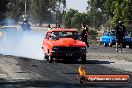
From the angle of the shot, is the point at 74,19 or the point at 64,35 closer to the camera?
the point at 64,35

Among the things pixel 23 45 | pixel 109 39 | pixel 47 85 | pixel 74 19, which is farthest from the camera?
pixel 74 19

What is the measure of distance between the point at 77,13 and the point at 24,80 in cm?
5877

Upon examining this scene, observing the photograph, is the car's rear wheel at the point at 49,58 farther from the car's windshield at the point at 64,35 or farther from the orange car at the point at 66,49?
the car's windshield at the point at 64,35

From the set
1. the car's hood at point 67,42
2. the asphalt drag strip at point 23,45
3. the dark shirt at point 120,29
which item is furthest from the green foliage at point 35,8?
the car's hood at point 67,42

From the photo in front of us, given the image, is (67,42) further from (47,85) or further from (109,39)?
(109,39)

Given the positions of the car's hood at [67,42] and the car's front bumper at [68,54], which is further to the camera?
the car's hood at [67,42]

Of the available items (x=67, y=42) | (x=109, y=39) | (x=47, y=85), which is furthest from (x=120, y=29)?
(x=47, y=85)

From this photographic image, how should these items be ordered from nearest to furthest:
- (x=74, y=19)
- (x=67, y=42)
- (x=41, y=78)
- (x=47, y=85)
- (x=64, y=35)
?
(x=47, y=85), (x=41, y=78), (x=67, y=42), (x=64, y=35), (x=74, y=19)

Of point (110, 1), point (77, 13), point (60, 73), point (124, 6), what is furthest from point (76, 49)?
point (77, 13)

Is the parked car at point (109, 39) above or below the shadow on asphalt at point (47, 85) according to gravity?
below

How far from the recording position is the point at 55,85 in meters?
13.9

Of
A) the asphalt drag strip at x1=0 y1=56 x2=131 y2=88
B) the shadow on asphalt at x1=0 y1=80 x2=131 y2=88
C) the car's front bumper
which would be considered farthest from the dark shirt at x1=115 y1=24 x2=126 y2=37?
the shadow on asphalt at x1=0 y1=80 x2=131 y2=88

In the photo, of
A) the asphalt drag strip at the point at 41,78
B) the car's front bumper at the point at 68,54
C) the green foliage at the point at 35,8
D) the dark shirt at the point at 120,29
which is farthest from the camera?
the green foliage at the point at 35,8

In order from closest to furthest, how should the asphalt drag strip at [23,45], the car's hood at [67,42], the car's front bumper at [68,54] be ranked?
the car's front bumper at [68,54] → the car's hood at [67,42] → the asphalt drag strip at [23,45]
